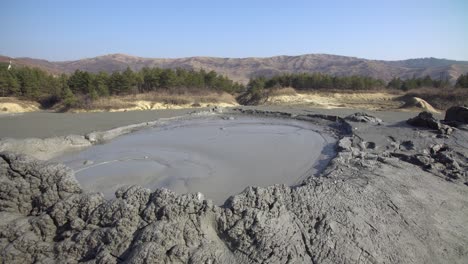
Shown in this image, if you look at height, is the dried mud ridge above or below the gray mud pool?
above

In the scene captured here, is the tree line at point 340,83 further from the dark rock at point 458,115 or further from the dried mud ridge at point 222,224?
the dried mud ridge at point 222,224

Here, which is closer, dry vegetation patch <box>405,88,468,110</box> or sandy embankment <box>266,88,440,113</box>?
dry vegetation patch <box>405,88,468,110</box>

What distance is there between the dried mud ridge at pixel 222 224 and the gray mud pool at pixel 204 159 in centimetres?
164

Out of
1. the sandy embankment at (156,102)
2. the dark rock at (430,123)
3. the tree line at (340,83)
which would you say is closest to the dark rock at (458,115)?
the dark rock at (430,123)

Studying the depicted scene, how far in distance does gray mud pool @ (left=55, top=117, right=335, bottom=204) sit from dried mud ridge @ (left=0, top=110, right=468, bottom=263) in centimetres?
164

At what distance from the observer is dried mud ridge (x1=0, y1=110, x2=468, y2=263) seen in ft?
11.6

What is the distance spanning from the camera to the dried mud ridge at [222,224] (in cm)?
354

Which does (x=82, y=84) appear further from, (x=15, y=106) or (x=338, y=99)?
(x=338, y=99)

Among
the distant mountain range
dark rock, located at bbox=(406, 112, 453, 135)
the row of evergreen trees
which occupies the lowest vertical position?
the distant mountain range

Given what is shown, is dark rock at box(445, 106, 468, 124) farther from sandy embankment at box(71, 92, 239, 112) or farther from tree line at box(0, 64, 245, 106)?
tree line at box(0, 64, 245, 106)

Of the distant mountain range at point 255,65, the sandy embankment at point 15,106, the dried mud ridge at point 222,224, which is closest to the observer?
the dried mud ridge at point 222,224

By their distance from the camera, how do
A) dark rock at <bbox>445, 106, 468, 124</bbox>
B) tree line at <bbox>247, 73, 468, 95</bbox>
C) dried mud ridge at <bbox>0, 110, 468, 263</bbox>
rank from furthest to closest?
tree line at <bbox>247, 73, 468, 95</bbox>
dark rock at <bbox>445, 106, 468, 124</bbox>
dried mud ridge at <bbox>0, 110, 468, 263</bbox>

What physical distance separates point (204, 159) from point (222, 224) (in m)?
4.69

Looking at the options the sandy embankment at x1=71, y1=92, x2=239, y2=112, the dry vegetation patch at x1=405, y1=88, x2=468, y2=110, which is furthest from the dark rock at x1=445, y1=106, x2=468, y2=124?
the sandy embankment at x1=71, y1=92, x2=239, y2=112
